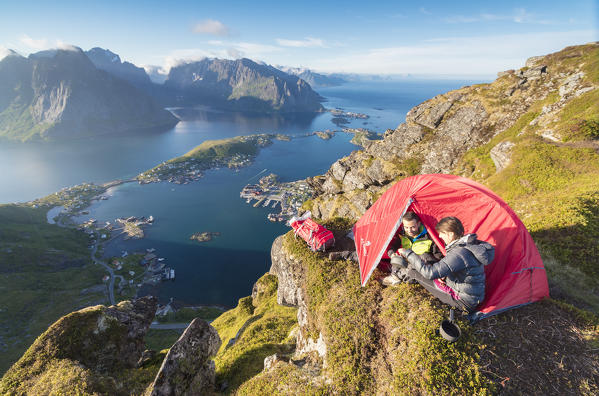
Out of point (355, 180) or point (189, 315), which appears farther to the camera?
point (189, 315)

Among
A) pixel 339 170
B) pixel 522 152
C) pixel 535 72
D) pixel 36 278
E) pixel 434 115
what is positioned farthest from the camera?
pixel 36 278

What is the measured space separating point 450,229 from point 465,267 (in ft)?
4.14

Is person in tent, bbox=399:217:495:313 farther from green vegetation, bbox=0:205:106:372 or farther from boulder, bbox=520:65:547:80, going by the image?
green vegetation, bbox=0:205:106:372

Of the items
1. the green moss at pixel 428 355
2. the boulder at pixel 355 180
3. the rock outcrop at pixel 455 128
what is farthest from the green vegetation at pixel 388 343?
the boulder at pixel 355 180

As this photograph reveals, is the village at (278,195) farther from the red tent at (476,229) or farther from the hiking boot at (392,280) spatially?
the hiking boot at (392,280)

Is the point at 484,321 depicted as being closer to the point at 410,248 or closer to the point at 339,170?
the point at 410,248

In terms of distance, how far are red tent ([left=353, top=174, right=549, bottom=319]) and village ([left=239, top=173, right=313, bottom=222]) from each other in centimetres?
10412

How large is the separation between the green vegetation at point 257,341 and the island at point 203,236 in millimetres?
82358

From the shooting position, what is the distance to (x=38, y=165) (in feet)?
637

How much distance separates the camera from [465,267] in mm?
7219

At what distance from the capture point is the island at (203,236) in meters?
103

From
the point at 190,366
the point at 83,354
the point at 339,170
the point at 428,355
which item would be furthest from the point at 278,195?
the point at 428,355

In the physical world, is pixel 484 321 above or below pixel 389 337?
above

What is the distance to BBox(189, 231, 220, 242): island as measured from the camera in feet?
339
